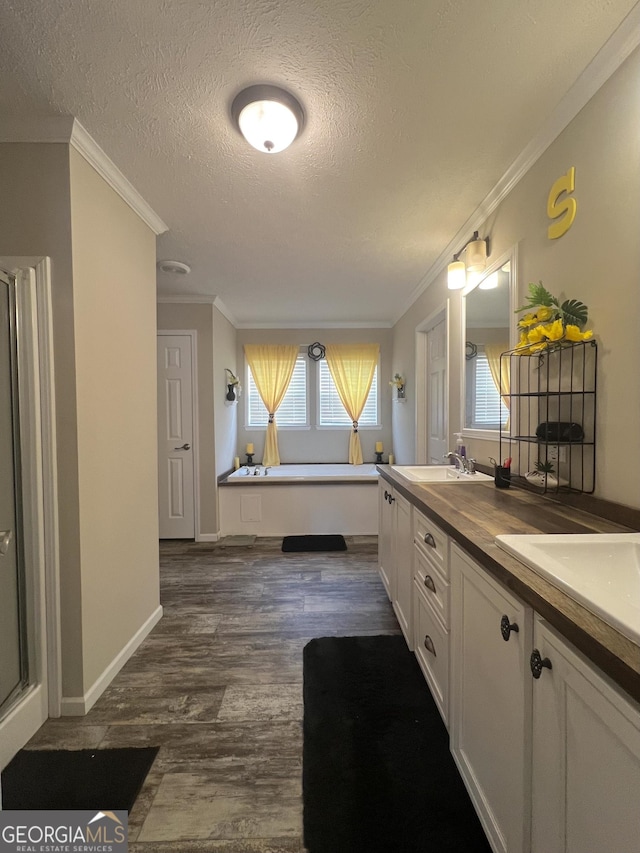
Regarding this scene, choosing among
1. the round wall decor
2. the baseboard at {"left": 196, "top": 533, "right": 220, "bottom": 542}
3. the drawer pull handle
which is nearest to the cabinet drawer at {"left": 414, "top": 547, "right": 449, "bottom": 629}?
the drawer pull handle

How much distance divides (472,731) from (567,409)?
1163 mm

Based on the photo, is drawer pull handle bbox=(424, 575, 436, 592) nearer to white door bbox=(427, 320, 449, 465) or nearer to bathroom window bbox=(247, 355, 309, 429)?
white door bbox=(427, 320, 449, 465)

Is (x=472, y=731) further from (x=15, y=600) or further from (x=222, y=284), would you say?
(x=222, y=284)

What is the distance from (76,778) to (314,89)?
8.29 ft

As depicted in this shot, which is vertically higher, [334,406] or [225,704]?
[334,406]

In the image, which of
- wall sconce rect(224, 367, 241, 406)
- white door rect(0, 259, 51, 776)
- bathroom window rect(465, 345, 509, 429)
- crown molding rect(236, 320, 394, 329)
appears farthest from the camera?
crown molding rect(236, 320, 394, 329)

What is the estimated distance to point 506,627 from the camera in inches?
33.8

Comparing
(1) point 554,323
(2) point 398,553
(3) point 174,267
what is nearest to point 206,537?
(2) point 398,553

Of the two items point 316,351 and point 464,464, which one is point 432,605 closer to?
point 464,464

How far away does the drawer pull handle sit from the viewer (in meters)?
1.45

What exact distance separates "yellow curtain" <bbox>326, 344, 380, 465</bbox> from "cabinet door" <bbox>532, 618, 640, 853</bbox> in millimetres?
3956

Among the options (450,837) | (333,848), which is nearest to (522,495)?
(450,837)

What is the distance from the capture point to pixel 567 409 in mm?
1451

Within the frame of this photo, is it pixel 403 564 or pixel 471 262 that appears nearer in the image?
pixel 403 564
